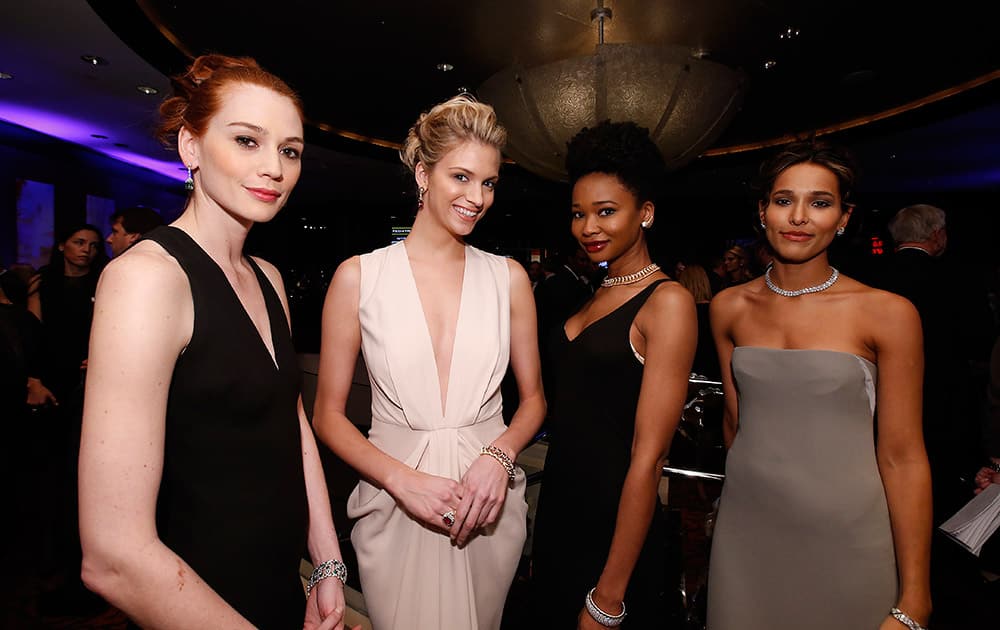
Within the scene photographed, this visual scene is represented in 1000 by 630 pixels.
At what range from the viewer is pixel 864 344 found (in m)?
1.42

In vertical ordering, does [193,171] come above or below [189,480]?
above

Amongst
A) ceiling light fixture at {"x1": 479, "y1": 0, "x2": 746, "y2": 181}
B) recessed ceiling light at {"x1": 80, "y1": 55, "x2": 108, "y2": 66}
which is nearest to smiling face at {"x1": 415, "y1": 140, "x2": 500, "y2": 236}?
ceiling light fixture at {"x1": 479, "y1": 0, "x2": 746, "y2": 181}

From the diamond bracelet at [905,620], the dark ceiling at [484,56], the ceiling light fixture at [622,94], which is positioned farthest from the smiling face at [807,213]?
the ceiling light fixture at [622,94]

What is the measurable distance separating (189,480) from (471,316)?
822 millimetres

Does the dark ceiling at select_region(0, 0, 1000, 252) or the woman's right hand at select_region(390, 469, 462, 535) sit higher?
the dark ceiling at select_region(0, 0, 1000, 252)

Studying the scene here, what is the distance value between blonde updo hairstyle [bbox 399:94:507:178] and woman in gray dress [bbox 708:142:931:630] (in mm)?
807

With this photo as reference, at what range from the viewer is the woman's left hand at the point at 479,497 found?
1.34 meters

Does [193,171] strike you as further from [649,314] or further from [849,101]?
[849,101]

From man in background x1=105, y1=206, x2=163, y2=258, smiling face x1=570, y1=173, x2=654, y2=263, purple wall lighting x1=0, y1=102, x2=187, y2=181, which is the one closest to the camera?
smiling face x1=570, y1=173, x2=654, y2=263

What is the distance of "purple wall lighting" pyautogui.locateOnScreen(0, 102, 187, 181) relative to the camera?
290 inches

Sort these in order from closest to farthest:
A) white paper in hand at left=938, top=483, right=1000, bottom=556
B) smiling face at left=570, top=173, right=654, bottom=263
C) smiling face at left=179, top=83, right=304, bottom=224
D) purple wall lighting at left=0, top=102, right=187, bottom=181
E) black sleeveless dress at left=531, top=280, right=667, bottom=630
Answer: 1. smiling face at left=179, top=83, right=304, bottom=224
2. black sleeveless dress at left=531, top=280, right=667, bottom=630
3. smiling face at left=570, top=173, right=654, bottom=263
4. white paper in hand at left=938, top=483, right=1000, bottom=556
5. purple wall lighting at left=0, top=102, right=187, bottom=181

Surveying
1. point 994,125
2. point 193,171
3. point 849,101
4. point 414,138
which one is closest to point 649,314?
point 414,138

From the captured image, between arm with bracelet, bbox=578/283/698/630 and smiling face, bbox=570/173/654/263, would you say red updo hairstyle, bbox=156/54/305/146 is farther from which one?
arm with bracelet, bbox=578/283/698/630

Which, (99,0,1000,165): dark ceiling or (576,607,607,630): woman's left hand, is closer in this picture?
(576,607,607,630): woman's left hand
